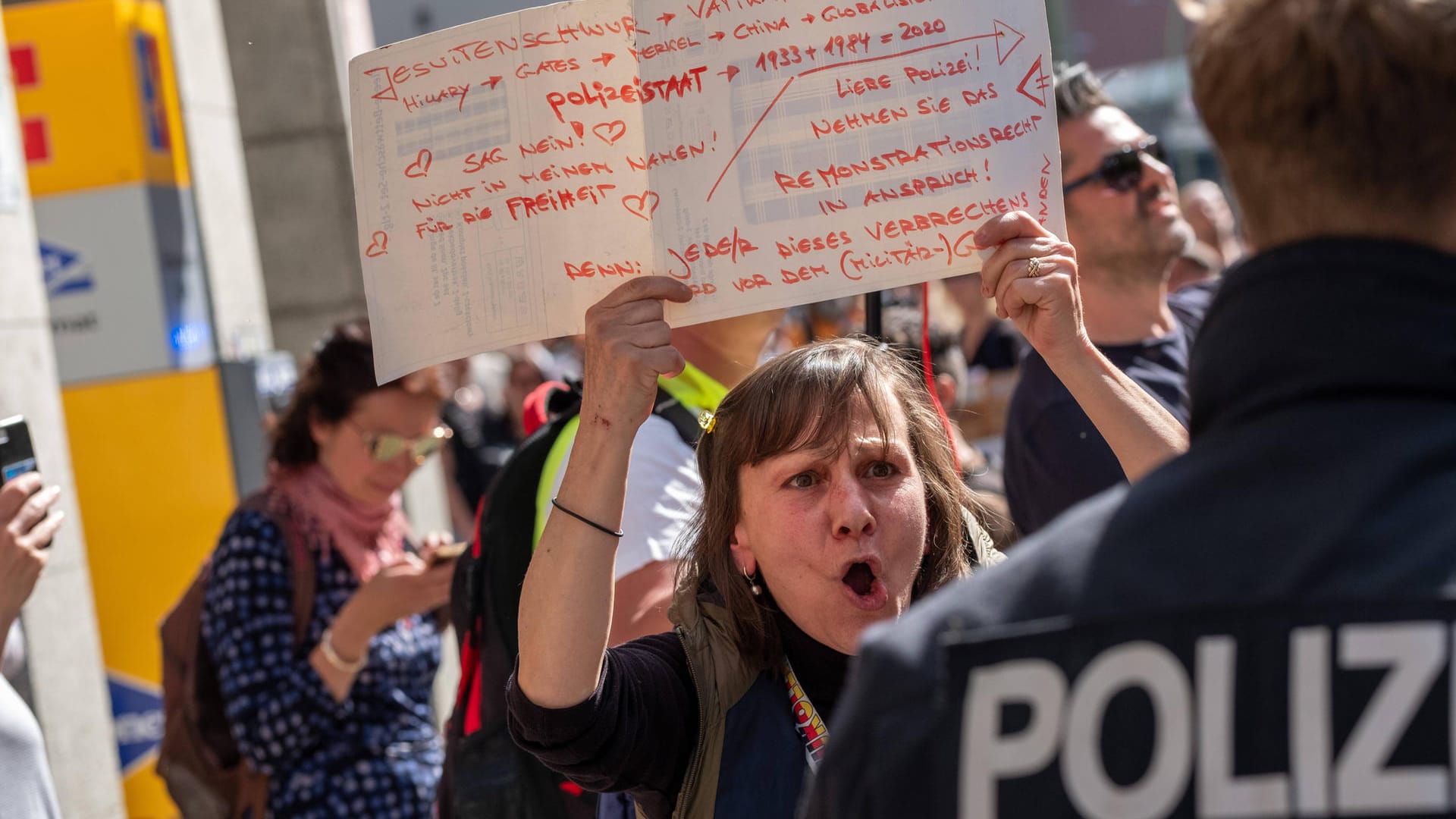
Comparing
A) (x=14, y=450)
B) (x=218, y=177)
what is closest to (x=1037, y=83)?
(x=14, y=450)

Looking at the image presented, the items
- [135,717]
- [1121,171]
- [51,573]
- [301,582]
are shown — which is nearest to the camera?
[1121,171]

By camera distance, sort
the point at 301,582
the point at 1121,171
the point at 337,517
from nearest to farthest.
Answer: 1. the point at 1121,171
2. the point at 301,582
3. the point at 337,517

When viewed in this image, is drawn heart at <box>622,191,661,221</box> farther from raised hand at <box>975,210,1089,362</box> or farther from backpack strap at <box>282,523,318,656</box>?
backpack strap at <box>282,523,318,656</box>

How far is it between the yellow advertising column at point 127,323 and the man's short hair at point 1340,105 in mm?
5337

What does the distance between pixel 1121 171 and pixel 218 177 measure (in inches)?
173

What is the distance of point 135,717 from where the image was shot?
5.79 m

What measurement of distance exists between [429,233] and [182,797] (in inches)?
82.3

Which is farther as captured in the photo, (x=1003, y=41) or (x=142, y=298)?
(x=142, y=298)

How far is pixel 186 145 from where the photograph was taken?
632 centimetres

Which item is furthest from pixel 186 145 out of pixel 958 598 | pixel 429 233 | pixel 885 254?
pixel 958 598

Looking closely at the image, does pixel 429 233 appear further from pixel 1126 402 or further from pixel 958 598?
pixel 958 598

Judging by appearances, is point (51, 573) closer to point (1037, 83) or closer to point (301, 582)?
point (301, 582)

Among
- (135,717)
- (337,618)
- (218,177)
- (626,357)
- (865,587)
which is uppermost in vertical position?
(218,177)

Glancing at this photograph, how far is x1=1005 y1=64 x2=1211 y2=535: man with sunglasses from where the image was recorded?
3.12m
